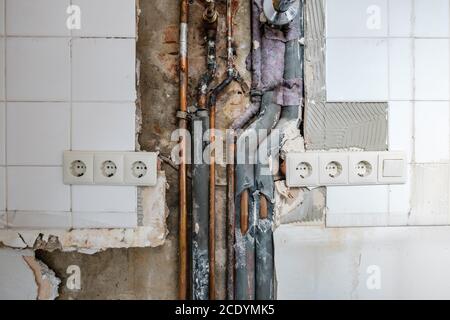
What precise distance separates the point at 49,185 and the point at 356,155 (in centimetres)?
120

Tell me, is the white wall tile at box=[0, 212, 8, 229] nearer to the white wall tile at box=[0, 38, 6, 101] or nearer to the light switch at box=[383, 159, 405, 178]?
the white wall tile at box=[0, 38, 6, 101]

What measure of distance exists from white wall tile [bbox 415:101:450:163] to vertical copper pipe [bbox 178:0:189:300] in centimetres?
93

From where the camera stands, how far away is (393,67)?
3.95ft

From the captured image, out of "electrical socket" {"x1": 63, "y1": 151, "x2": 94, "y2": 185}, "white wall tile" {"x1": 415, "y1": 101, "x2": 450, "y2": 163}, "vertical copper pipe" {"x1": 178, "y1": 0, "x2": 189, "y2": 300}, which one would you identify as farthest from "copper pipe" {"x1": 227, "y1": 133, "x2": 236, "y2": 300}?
"white wall tile" {"x1": 415, "y1": 101, "x2": 450, "y2": 163}

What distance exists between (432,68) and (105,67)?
1.28m

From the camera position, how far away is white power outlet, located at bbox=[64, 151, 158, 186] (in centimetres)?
116

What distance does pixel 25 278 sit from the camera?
120cm

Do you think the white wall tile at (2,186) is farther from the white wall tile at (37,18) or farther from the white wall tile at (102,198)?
the white wall tile at (37,18)

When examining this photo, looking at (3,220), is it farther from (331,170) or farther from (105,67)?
(331,170)

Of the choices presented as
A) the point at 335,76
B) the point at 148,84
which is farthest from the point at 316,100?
the point at 148,84

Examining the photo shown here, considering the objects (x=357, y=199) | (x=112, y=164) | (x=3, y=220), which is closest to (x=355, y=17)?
(x=357, y=199)

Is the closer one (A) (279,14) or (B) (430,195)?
(A) (279,14)

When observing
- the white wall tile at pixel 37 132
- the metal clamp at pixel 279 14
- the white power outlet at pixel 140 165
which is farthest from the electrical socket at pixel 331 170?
the white wall tile at pixel 37 132
